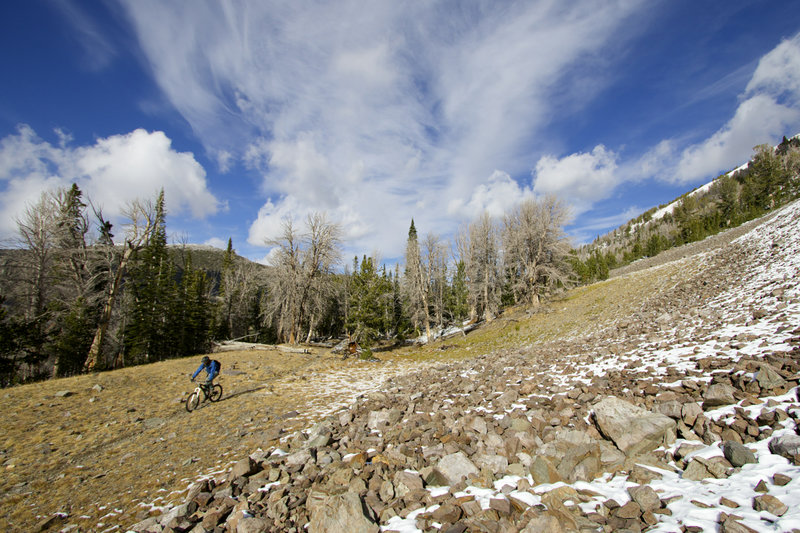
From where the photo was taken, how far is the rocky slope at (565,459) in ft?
11.9

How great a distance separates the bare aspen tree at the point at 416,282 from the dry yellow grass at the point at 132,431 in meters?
14.7

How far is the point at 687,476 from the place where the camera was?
4039 mm

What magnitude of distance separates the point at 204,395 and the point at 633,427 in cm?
1492

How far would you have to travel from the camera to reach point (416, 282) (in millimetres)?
35438

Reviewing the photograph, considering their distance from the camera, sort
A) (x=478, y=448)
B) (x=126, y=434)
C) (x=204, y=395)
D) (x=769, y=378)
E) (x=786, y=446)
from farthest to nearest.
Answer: (x=204, y=395) → (x=126, y=434) → (x=478, y=448) → (x=769, y=378) → (x=786, y=446)

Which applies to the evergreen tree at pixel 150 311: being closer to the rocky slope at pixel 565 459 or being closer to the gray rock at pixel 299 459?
the gray rock at pixel 299 459

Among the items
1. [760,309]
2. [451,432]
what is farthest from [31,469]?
[760,309]

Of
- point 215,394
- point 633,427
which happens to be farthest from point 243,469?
point 215,394

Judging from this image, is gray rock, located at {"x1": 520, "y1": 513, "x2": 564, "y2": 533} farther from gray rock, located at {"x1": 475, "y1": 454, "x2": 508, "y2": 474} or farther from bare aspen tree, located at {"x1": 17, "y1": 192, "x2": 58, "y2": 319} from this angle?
bare aspen tree, located at {"x1": 17, "y1": 192, "x2": 58, "y2": 319}

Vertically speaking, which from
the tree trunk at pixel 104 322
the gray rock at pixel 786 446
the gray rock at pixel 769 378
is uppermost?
the tree trunk at pixel 104 322

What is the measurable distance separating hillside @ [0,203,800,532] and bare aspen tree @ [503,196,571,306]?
73.3 feet

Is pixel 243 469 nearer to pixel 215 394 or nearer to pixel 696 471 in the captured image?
pixel 696 471

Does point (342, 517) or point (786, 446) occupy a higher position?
point (786, 446)

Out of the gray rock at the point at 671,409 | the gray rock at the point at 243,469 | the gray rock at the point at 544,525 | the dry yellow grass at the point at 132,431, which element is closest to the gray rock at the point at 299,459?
the gray rock at the point at 243,469
